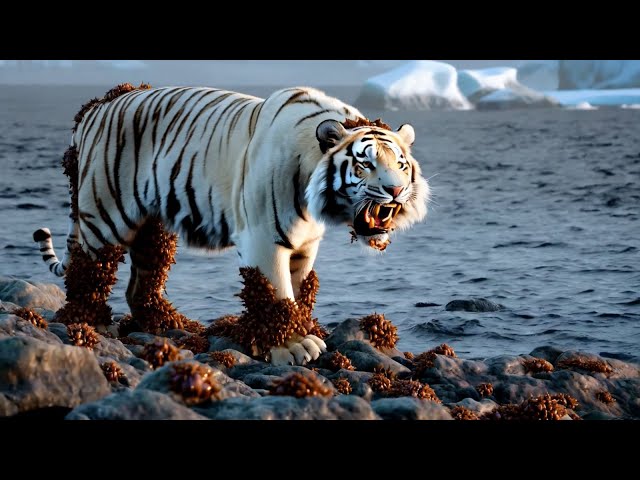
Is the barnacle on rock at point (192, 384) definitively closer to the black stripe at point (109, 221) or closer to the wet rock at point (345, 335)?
the wet rock at point (345, 335)

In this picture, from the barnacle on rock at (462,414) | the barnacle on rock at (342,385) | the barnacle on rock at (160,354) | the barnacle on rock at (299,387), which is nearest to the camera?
the barnacle on rock at (299,387)

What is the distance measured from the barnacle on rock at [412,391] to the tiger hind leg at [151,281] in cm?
260

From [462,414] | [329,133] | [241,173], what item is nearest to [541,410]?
[462,414]

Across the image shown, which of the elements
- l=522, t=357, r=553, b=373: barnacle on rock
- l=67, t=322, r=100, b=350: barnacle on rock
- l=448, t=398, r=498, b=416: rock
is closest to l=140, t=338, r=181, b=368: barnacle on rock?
l=67, t=322, r=100, b=350: barnacle on rock

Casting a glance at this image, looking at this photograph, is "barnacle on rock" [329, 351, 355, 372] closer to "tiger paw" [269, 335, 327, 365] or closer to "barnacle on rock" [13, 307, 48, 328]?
"tiger paw" [269, 335, 327, 365]

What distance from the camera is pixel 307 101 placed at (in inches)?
318

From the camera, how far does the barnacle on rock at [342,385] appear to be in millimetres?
7664

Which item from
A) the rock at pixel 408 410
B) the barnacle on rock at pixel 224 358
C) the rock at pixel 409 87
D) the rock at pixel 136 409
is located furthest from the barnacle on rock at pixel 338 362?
the rock at pixel 409 87

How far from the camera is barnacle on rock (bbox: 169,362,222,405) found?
17.1 feet

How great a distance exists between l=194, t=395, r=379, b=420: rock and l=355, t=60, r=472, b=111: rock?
60.5 meters

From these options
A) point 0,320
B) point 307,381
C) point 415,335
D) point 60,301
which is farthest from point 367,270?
point 307,381

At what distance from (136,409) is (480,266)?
37.8ft

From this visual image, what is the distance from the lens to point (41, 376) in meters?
5.44
